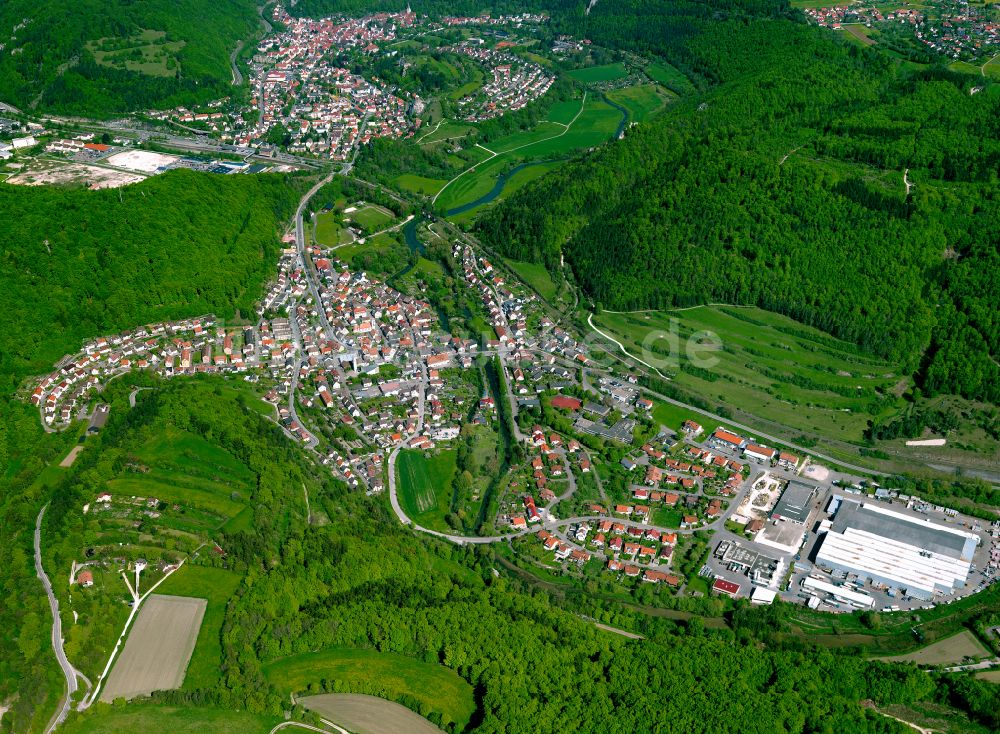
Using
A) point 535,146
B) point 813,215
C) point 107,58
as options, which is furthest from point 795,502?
point 107,58

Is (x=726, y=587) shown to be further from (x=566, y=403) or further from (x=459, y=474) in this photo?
(x=566, y=403)

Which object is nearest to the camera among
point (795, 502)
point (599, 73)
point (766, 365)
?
point (795, 502)

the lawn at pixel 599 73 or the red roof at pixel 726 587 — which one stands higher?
the lawn at pixel 599 73

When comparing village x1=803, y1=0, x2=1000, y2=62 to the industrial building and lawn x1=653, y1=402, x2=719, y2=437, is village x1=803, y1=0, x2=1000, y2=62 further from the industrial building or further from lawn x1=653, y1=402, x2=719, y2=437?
the industrial building

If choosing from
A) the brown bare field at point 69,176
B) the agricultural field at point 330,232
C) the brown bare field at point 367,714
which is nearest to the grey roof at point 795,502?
the brown bare field at point 367,714

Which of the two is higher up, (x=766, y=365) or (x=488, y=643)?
(x=766, y=365)

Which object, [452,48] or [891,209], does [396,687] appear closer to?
[891,209]

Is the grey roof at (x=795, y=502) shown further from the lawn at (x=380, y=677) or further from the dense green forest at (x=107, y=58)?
the dense green forest at (x=107, y=58)

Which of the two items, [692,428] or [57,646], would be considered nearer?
[57,646]
